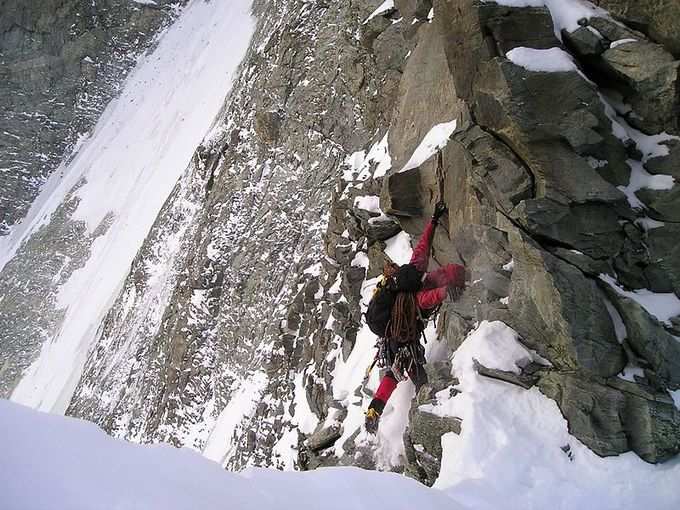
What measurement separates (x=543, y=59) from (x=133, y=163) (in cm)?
2504

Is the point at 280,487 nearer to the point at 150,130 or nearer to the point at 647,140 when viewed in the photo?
the point at 647,140

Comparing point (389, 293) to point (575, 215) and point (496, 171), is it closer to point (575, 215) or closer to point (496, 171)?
point (496, 171)

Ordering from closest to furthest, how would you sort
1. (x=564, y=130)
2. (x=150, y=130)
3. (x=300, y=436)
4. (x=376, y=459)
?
1. (x=564, y=130)
2. (x=376, y=459)
3. (x=300, y=436)
4. (x=150, y=130)

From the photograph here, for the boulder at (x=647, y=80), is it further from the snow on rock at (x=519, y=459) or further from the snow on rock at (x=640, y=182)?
the snow on rock at (x=519, y=459)

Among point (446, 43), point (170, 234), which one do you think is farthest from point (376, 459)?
point (170, 234)

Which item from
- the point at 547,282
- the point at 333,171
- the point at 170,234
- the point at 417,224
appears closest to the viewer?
the point at 547,282

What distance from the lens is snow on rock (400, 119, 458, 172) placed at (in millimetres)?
7560

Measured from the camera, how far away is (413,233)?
8.19m

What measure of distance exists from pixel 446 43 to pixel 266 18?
54.7ft

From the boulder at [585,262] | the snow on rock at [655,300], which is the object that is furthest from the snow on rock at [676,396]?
the boulder at [585,262]

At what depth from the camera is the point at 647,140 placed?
560 centimetres

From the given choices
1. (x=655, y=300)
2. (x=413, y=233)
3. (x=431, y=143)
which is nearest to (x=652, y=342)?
(x=655, y=300)

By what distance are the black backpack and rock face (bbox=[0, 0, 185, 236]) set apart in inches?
1298

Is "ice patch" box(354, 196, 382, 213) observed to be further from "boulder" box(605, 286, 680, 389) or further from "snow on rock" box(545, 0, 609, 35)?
"boulder" box(605, 286, 680, 389)
